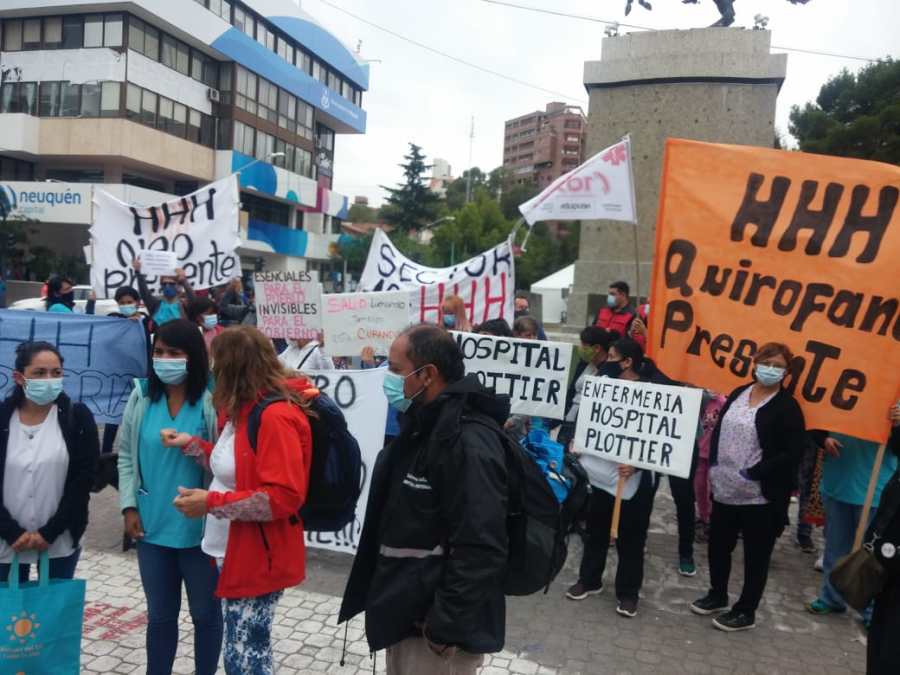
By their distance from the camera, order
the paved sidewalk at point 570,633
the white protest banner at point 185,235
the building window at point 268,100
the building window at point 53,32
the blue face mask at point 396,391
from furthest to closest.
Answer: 1. the building window at point 268,100
2. the building window at point 53,32
3. the white protest banner at point 185,235
4. the paved sidewalk at point 570,633
5. the blue face mask at point 396,391

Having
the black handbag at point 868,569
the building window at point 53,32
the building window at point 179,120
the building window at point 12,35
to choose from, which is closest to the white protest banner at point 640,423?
the black handbag at point 868,569

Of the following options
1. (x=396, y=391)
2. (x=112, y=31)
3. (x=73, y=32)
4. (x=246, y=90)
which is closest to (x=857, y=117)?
(x=396, y=391)

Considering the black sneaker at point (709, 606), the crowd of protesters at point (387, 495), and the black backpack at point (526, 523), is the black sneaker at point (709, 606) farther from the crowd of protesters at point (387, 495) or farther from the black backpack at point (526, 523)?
the black backpack at point (526, 523)

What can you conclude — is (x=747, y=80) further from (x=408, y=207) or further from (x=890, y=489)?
(x=408, y=207)

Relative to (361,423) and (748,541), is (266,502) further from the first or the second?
(748,541)

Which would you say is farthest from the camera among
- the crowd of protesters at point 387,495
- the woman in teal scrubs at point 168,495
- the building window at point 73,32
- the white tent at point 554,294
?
the building window at point 73,32

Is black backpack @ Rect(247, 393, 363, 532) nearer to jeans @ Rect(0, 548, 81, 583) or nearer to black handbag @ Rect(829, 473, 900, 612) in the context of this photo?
jeans @ Rect(0, 548, 81, 583)

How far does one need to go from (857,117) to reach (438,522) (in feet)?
76.6

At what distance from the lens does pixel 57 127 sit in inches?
1324

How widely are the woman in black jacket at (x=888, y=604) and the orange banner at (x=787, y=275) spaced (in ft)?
4.69

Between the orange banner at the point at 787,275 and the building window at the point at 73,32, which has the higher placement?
the building window at the point at 73,32

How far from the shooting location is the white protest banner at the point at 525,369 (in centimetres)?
570

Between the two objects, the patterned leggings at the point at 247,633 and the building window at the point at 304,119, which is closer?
the patterned leggings at the point at 247,633

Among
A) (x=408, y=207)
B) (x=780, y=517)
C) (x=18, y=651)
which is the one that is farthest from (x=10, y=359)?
(x=408, y=207)
